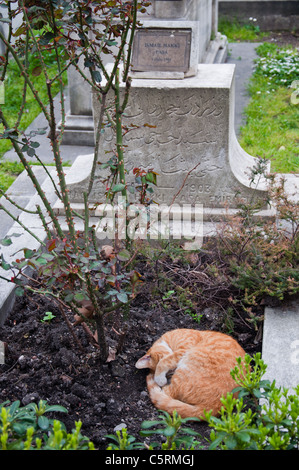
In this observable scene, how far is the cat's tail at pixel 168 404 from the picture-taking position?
9.37ft

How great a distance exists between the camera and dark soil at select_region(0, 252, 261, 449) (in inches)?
119

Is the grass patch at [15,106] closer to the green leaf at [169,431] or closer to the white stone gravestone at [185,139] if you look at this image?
the white stone gravestone at [185,139]

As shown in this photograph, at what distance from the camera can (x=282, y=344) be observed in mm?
3420

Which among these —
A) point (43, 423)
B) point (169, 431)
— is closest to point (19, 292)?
point (43, 423)

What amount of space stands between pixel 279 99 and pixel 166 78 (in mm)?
4183

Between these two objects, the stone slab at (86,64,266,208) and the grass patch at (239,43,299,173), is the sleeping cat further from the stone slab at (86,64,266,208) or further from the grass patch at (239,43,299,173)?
the grass patch at (239,43,299,173)

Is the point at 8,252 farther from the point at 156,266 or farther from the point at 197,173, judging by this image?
the point at 197,173

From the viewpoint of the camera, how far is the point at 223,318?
373 centimetres

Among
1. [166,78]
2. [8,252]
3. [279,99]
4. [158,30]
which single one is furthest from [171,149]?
[279,99]

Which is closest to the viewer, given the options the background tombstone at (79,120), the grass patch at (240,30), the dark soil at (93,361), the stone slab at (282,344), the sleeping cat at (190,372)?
the sleeping cat at (190,372)

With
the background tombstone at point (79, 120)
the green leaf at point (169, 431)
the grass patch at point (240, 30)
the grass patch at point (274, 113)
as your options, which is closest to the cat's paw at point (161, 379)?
the green leaf at point (169, 431)

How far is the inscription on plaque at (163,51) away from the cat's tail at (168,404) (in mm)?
2686

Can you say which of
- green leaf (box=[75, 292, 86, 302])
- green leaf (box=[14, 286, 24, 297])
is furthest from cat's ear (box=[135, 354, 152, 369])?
green leaf (box=[14, 286, 24, 297])

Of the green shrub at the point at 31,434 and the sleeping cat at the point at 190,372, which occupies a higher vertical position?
the green shrub at the point at 31,434
